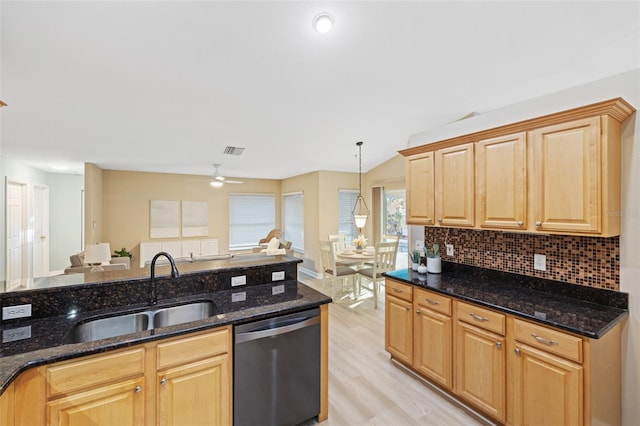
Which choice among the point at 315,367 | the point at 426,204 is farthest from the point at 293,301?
the point at 426,204

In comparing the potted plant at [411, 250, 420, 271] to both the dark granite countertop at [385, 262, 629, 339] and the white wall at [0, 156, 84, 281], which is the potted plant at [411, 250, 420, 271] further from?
the white wall at [0, 156, 84, 281]

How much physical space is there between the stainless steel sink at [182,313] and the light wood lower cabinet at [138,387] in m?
0.44

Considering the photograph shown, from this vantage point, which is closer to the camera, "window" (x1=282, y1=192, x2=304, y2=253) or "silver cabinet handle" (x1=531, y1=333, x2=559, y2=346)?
"silver cabinet handle" (x1=531, y1=333, x2=559, y2=346)

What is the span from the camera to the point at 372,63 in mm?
2586

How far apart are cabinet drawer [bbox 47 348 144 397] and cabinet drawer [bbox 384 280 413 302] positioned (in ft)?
6.89

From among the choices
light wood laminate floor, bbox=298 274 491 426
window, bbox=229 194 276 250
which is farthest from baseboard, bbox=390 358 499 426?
window, bbox=229 194 276 250

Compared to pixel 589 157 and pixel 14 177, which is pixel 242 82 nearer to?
pixel 589 157

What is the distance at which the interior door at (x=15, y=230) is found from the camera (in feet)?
16.3

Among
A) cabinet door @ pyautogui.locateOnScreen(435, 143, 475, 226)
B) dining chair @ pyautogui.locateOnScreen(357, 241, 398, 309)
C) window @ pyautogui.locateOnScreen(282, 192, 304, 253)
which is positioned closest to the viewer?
cabinet door @ pyautogui.locateOnScreen(435, 143, 475, 226)

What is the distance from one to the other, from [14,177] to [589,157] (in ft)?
26.1

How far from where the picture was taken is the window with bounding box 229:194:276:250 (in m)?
7.68

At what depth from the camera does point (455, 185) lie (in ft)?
8.50

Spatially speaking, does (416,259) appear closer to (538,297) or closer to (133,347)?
(538,297)

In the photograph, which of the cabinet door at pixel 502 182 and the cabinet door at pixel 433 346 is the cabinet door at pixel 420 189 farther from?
the cabinet door at pixel 433 346
